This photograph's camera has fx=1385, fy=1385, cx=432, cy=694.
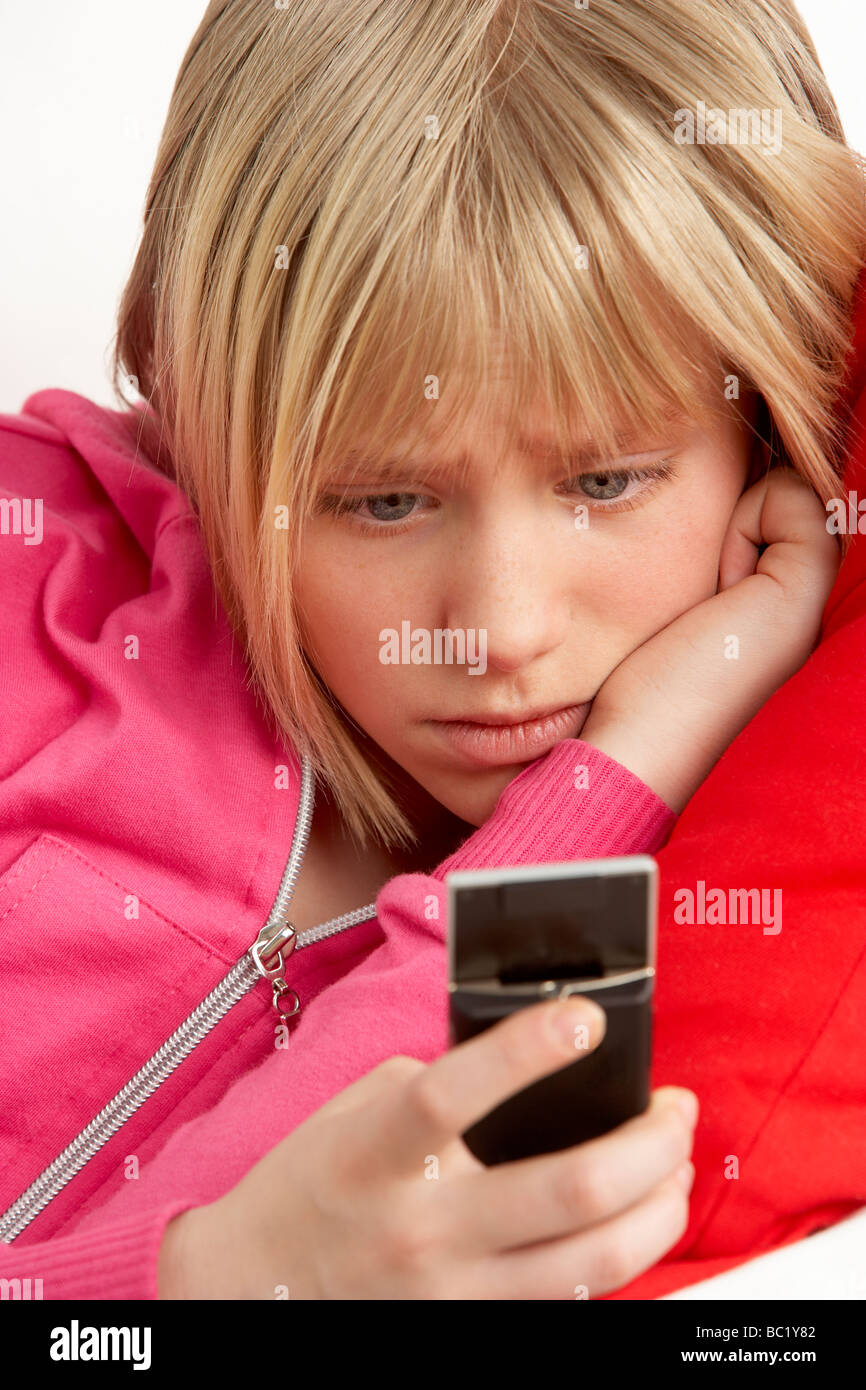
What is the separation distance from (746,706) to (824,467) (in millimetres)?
159

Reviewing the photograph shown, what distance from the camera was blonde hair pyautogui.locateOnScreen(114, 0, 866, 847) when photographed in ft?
2.53

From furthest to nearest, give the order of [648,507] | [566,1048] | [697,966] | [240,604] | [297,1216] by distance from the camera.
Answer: [240,604] < [648,507] < [697,966] < [297,1216] < [566,1048]

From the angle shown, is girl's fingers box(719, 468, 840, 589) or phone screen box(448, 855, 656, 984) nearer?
phone screen box(448, 855, 656, 984)

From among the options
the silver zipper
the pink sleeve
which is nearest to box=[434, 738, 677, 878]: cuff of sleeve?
the pink sleeve

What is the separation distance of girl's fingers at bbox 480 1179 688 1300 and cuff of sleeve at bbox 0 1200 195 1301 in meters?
0.17

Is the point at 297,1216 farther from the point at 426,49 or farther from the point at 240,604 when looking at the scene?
the point at 426,49

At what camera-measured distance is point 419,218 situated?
0.77 meters

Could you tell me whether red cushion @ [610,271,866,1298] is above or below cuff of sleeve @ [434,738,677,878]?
below

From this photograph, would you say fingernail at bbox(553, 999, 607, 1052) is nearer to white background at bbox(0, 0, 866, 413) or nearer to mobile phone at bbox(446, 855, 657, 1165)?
mobile phone at bbox(446, 855, 657, 1165)

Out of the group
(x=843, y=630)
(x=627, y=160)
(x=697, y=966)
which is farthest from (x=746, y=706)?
(x=627, y=160)

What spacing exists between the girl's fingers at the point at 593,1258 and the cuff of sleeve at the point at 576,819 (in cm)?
30

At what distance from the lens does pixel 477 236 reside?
2.52ft

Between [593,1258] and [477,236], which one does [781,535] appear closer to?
[477,236]

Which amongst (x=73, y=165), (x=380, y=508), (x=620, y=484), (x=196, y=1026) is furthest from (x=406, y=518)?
(x=73, y=165)
